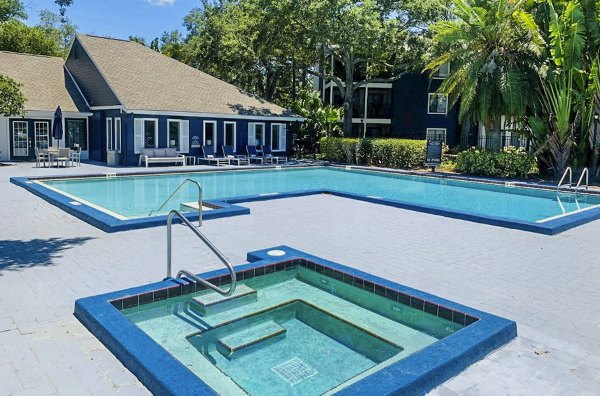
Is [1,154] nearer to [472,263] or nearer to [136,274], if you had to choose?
[136,274]

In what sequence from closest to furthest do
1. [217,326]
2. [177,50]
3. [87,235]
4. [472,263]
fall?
[217,326] → [472,263] → [87,235] → [177,50]

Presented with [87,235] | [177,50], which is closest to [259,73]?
[177,50]

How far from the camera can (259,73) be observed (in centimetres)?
3725

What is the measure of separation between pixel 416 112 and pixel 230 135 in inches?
567

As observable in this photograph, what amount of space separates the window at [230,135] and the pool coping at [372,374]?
21.0 m

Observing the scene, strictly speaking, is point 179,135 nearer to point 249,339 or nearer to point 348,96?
point 348,96

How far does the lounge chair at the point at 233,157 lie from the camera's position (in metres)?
25.5

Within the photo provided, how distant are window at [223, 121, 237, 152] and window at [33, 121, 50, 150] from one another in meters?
8.65

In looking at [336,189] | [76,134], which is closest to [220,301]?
[336,189]

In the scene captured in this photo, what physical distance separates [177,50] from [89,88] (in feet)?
54.3

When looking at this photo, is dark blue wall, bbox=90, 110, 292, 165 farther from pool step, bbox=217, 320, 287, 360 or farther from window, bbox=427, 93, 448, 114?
pool step, bbox=217, 320, 287, 360

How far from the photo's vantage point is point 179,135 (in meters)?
24.7

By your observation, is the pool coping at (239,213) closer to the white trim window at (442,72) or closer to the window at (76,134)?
the window at (76,134)

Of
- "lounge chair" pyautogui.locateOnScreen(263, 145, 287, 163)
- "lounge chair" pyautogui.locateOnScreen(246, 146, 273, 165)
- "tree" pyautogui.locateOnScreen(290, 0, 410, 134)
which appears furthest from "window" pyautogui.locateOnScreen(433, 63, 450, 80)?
"lounge chair" pyautogui.locateOnScreen(246, 146, 273, 165)
